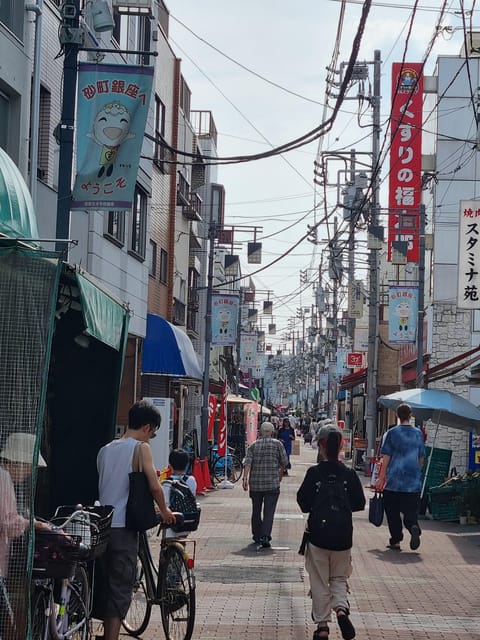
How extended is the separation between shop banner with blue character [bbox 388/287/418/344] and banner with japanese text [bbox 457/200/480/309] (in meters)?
11.2

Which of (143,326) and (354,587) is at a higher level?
(143,326)

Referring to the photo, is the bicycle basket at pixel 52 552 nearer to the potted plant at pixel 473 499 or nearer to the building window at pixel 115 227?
the potted plant at pixel 473 499

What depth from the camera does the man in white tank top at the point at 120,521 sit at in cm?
801

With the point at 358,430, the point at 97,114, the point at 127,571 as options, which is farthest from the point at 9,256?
the point at 358,430

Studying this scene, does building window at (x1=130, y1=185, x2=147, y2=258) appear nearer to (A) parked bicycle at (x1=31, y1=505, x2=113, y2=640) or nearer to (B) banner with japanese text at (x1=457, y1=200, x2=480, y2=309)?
(B) banner with japanese text at (x1=457, y1=200, x2=480, y2=309)

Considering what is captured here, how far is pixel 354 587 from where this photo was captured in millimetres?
12164

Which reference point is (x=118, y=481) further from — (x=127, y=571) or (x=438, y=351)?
(x=438, y=351)

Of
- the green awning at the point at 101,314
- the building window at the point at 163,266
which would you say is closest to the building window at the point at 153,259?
the building window at the point at 163,266

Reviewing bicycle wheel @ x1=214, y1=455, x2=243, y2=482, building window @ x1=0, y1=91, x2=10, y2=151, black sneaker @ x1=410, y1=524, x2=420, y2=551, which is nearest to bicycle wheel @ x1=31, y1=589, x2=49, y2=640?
black sneaker @ x1=410, y1=524, x2=420, y2=551

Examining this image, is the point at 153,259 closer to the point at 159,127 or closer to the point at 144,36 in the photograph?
the point at 159,127

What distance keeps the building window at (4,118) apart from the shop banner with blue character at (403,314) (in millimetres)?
18204

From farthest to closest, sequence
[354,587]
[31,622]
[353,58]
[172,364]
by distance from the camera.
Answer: [172,364]
[354,587]
[353,58]
[31,622]

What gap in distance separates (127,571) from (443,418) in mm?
15110

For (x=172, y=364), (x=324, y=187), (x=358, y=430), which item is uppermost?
(x=324, y=187)
